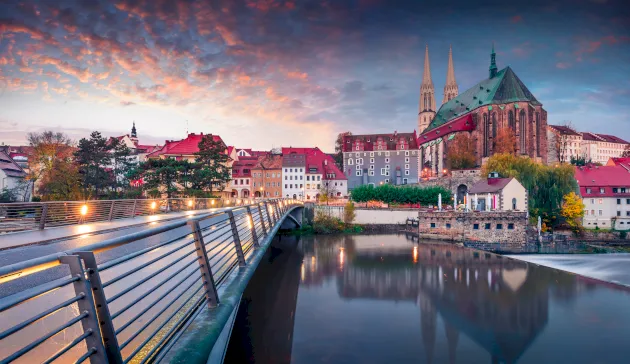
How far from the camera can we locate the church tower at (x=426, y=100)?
114000 millimetres

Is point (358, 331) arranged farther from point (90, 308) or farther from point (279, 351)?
point (90, 308)

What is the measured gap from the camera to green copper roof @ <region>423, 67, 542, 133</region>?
7438 cm

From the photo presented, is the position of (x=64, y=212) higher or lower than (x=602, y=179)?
lower

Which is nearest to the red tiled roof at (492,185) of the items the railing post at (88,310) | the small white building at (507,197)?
the small white building at (507,197)

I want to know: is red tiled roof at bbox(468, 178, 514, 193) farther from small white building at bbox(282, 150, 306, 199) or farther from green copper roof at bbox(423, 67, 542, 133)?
green copper roof at bbox(423, 67, 542, 133)

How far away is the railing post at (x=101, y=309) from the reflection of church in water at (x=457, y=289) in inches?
464

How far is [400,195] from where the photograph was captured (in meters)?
54.4

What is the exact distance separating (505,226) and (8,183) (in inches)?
Result: 2102

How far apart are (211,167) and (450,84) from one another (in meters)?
89.4

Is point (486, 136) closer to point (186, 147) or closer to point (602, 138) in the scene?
point (186, 147)

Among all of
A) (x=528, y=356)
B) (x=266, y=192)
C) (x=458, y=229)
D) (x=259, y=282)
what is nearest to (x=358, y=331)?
(x=528, y=356)

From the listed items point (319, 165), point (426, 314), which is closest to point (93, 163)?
point (319, 165)

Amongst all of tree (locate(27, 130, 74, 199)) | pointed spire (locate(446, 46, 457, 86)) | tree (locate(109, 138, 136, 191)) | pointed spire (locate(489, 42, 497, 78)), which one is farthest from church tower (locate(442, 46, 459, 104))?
tree (locate(27, 130, 74, 199))

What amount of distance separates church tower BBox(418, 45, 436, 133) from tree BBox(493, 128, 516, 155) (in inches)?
1712
